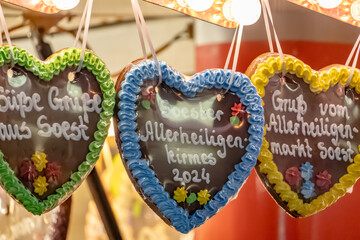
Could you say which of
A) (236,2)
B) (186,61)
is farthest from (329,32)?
(236,2)

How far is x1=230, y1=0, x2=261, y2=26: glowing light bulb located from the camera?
138 cm

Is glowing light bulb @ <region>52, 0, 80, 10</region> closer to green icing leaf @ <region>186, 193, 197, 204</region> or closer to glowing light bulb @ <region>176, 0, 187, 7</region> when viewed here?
glowing light bulb @ <region>176, 0, 187, 7</region>

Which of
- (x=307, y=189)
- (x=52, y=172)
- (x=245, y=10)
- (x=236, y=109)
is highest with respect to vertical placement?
(x=245, y=10)

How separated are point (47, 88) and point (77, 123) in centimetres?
10

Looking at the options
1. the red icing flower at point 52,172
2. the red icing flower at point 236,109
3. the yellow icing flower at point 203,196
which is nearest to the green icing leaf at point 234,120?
the red icing flower at point 236,109

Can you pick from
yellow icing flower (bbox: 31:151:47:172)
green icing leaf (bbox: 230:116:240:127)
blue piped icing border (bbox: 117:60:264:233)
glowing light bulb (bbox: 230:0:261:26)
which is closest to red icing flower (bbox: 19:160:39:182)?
yellow icing flower (bbox: 31:151:47:172)

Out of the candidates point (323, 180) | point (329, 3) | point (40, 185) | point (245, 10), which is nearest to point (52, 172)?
point (40, 185)

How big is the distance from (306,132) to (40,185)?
2.30 ft

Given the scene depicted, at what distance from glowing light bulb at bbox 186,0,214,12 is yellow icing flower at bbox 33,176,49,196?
2.13 feet

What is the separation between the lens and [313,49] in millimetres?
2461

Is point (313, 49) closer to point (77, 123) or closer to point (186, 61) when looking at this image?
point (186, 61)

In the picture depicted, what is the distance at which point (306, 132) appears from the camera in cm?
151

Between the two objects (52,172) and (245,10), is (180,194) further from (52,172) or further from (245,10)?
(245,10)

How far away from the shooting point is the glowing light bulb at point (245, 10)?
1.38 meters
